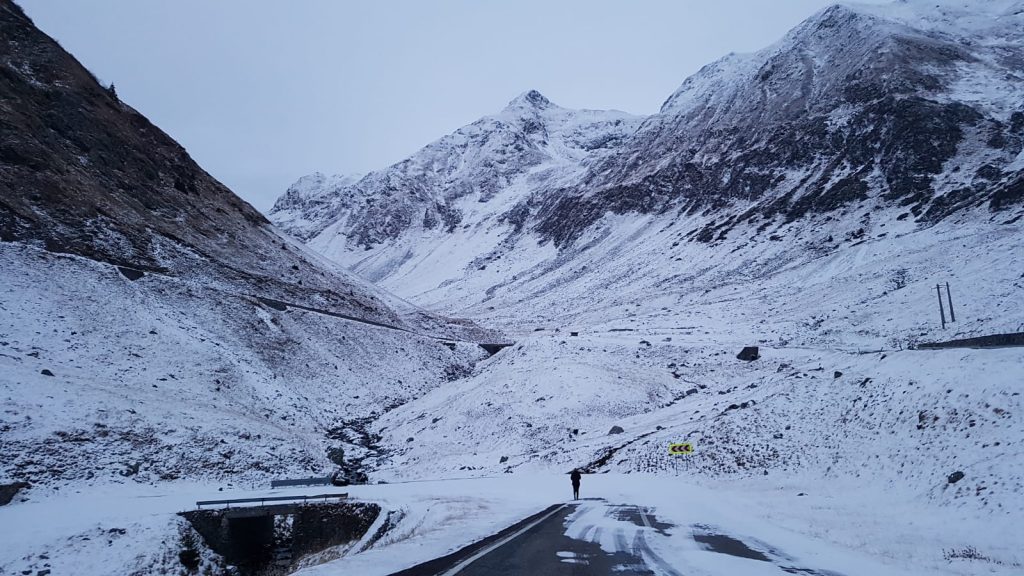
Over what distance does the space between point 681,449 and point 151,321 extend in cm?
3309

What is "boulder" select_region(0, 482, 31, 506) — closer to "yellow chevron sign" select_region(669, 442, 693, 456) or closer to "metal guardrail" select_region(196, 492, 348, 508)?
"metal guardrail" select_region(196, 492, 348, 508)

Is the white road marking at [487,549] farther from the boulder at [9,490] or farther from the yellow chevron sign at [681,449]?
the boulder at [9,490]

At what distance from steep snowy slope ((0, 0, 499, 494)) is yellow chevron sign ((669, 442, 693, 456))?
59.8 feet

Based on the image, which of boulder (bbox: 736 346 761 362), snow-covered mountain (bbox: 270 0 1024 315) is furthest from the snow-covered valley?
snow-covered mountain (bbox: 270 0 1024 315)

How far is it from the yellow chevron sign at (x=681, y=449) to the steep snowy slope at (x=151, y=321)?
18224 millimetres

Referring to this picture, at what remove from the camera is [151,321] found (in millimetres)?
33969

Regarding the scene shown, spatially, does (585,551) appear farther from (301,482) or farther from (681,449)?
(301,482)

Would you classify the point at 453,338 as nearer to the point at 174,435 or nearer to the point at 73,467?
the point at 174,435

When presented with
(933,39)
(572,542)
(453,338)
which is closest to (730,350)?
(453,338)

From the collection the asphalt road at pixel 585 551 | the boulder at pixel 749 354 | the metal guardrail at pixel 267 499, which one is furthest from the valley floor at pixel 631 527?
the boulder at pixel 749 354

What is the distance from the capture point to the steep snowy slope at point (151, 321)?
2348 cm

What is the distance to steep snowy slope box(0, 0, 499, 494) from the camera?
77.0 feet

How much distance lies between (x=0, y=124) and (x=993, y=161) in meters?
117

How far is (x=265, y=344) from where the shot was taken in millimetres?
40344
